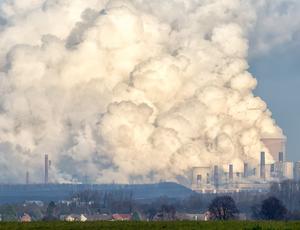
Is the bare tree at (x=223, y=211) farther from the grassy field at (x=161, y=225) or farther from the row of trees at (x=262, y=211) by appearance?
the grassy field at (x=161, y=225)

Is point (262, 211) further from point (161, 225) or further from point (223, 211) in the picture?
point (161, 225)

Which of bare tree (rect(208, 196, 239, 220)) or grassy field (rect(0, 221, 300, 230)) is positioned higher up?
bare tree (rect(208, 196, 239, 220))

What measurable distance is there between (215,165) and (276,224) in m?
151

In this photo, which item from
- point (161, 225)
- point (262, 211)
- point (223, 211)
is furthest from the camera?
point (262, 211)

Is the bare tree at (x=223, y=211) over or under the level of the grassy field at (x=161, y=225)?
over

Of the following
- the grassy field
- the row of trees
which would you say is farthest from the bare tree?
the grassy field

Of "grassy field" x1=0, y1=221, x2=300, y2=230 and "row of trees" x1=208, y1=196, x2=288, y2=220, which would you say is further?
"row of trees" x1=208, y1=196, x2=288, y2=220

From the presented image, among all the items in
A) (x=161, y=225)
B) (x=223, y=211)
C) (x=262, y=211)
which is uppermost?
(x=262, y=211)

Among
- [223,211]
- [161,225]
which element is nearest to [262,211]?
[223,211]

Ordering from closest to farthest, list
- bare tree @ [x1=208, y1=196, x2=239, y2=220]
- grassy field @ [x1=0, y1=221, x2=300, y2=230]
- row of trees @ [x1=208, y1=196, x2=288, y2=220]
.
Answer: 1. grassy field @ [x1=0, y1=221, x2=300, y2=230]
2. bare tree @ [x1=208, y1=196, x2=239, y2=220]
3. row of trees @ [x1=208, y1=196, x2=288, y2=220]

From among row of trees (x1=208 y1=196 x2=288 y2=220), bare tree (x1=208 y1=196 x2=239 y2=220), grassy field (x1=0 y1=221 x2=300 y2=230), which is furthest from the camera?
row of trees (x1=208 y1=196 x2=288 y2=220)

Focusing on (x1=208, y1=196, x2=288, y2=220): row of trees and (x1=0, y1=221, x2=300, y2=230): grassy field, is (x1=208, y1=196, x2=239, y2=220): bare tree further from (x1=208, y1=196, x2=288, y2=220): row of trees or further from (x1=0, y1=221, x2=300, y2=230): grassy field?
(x1=0, y1=221, x2=300, y2=230): grassy field

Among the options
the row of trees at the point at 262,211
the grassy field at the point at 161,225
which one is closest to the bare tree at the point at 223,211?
the row of trees at the point at 262,211

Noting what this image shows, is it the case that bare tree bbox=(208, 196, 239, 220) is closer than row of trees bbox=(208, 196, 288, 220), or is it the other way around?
bare tree bbox=(208, 196, 239, 220)
